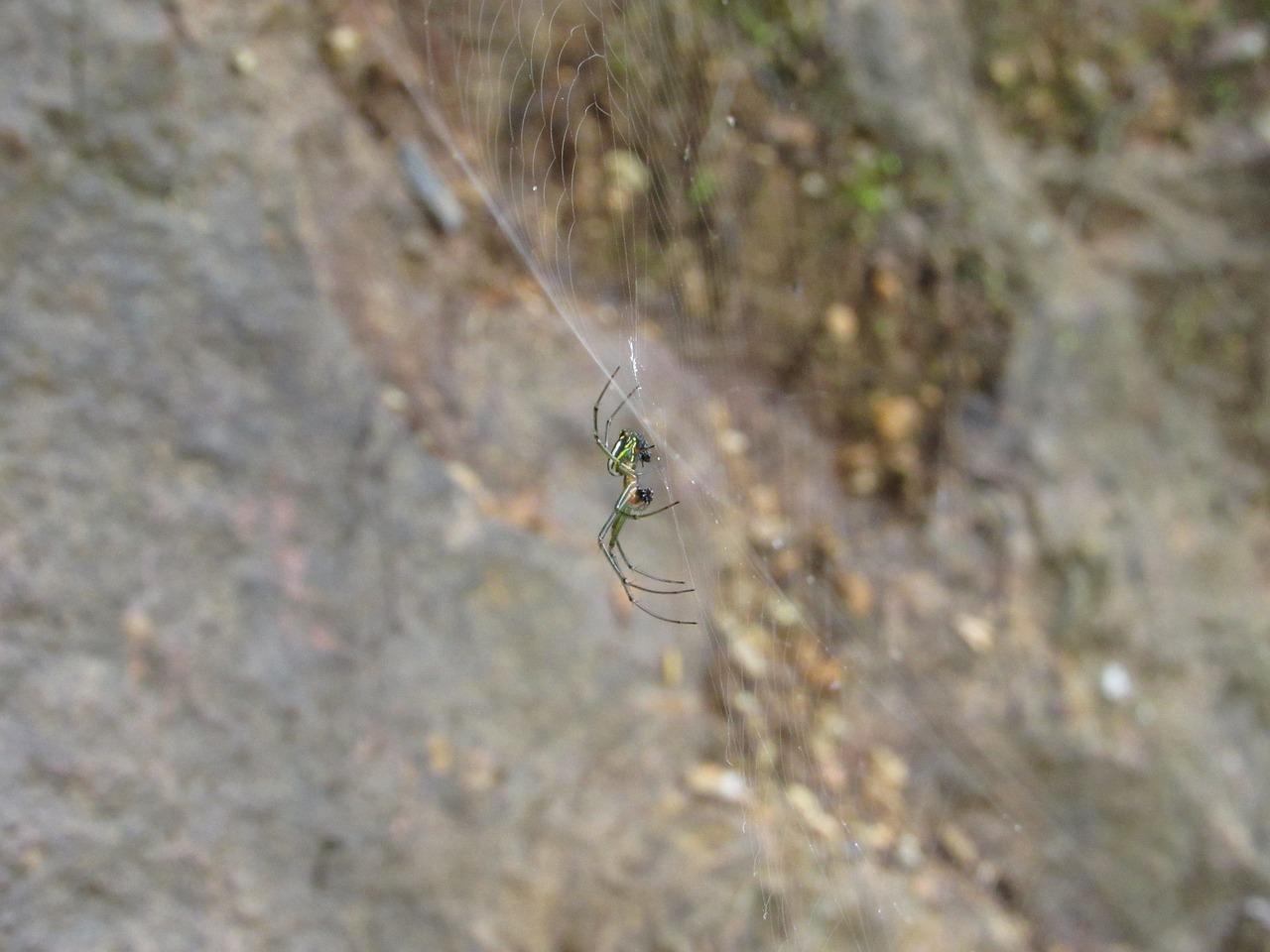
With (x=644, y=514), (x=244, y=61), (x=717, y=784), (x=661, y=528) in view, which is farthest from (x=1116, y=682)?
(x=244, y=61)

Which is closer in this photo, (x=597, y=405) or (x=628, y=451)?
(x=628, y=451)

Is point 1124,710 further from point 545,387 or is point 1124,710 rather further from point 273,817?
point 273,817

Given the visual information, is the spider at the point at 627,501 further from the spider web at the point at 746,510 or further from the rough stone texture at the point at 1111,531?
the rough stone texture at the point at 1111,531

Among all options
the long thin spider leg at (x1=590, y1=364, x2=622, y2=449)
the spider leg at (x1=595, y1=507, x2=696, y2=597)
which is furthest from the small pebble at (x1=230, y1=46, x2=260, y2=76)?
the spider leg at (x1=595, y1=507, x2=696, y2=597)

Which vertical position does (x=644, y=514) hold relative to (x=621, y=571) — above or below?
above

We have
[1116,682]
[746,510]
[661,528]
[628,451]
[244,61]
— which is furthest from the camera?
[1116,682]

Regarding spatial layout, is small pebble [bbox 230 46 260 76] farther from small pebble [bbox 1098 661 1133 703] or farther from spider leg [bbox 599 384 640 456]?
small pebble [bbox 1098 661 1133 703]

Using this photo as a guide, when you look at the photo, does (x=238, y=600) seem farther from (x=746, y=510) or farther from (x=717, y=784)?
(x=746, y=510)

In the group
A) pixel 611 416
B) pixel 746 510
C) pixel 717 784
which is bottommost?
pixel 717 784
